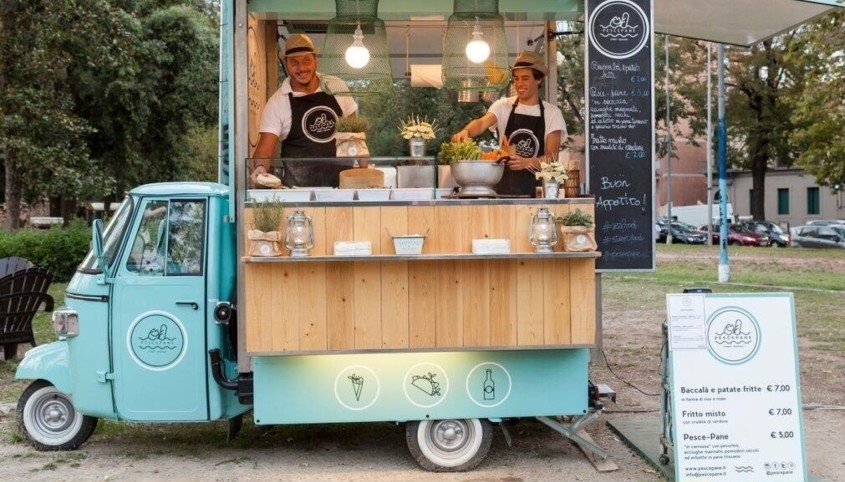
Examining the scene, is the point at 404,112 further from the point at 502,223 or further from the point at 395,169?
the point at 502,223

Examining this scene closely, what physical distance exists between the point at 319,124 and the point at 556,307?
2637mm

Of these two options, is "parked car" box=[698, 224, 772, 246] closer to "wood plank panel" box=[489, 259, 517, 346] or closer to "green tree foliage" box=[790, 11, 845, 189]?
"green tree foliage" box=[790, 11, 845, 189]

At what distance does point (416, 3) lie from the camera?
7.53 metres

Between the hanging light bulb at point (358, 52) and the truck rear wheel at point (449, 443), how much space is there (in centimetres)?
286

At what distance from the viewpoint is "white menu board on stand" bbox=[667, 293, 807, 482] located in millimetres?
5551

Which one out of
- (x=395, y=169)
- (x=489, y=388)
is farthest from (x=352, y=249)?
(x=489, y=388)

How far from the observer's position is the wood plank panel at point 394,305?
5840mm

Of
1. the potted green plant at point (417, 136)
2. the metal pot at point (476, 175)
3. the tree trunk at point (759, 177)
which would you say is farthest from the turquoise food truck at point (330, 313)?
the tree trunk at point (759, 177)

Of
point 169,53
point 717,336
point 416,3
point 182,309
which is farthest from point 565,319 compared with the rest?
point 169,53

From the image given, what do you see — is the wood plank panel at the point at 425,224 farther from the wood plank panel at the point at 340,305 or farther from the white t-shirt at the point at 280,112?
the white t-shirt at the point at 280,112

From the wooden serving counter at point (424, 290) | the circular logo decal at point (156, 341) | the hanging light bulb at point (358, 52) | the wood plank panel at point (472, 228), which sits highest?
the hanging light bulb at point (358, 52)

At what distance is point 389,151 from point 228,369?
6.92ft

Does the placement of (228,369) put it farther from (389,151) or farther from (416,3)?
(416,3)

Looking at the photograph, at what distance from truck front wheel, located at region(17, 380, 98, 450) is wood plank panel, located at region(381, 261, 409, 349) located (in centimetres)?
223
